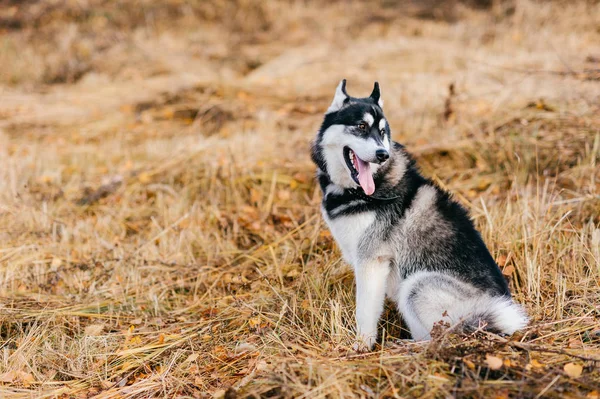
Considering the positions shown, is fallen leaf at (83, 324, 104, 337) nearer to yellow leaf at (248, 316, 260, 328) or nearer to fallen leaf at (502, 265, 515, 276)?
yellow leaf at (248, 316, 260, 328)

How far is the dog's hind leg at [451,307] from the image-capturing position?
2.99 m

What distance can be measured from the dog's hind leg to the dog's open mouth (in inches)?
26.0

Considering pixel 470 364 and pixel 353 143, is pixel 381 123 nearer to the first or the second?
pixel 353 143

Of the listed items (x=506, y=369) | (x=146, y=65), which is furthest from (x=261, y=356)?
(x=146, y=65)

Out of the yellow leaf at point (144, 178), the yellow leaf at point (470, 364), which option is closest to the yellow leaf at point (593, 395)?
the yellow leaf at point (470, 364)

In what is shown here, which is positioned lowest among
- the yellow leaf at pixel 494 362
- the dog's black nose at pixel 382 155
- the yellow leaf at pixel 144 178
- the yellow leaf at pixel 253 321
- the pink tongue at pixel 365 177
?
the yellow leaf at pixel 253 321

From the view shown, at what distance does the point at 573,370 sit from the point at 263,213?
10.8 feet

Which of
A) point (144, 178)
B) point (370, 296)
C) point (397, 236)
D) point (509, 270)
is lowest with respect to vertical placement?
point (509, 270)

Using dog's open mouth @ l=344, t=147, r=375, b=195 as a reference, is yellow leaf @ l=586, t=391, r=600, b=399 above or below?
below

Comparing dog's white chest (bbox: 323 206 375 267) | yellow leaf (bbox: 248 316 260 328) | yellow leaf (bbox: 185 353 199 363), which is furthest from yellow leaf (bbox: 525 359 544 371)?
yellow leaf (bbox: 185 353 199 363)

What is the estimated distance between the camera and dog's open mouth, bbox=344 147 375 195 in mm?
3477

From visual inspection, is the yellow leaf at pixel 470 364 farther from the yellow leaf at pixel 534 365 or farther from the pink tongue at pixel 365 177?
the pink tongue at pixel 365 177

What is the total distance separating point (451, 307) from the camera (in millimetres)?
3115

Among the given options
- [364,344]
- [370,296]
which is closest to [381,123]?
[370,296]
